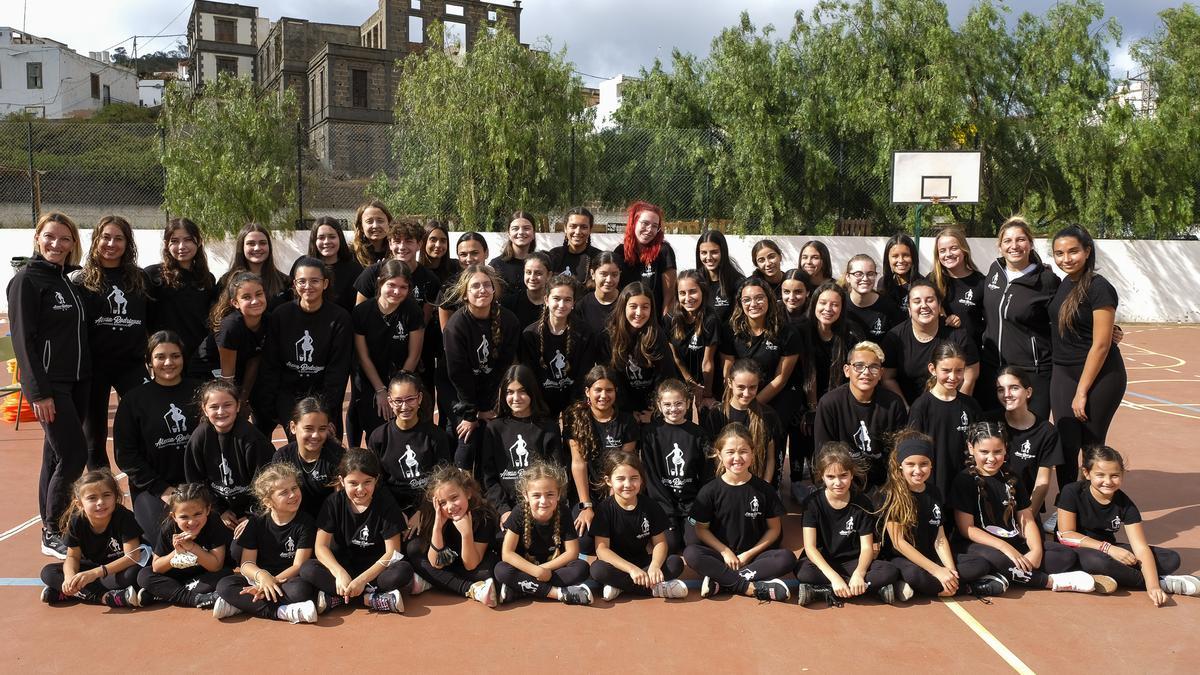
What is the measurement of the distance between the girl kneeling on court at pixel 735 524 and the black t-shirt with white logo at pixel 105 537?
2.43 m

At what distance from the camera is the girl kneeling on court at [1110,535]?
158 inches

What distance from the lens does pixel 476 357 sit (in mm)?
4816

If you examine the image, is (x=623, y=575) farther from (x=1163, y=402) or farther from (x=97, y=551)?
(x=1163, y=402)

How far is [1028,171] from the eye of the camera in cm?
1652

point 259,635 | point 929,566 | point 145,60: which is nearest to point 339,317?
point 259,635

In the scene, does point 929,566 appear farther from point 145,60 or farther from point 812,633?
point 145,60

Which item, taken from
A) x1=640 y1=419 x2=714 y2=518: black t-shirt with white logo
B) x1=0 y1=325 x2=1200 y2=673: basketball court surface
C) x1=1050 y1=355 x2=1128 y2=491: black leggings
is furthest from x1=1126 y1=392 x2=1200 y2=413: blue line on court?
x1=640 y1=419 x2=714 y2=518: black t-shirt with white logo

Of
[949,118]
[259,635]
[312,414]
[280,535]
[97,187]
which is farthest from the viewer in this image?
[97,187]

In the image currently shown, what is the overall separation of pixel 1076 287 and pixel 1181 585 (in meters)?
1.48

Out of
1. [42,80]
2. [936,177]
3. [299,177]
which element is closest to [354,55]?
[42,80]

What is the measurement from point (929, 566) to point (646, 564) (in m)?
1.24

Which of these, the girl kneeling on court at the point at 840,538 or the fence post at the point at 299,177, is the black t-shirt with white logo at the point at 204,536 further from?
the fence post at the point at 299,177

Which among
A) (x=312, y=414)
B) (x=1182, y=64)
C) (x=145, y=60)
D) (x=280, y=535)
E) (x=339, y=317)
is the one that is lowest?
(x=280, y=535)

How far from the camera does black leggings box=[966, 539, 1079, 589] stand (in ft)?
13.3
